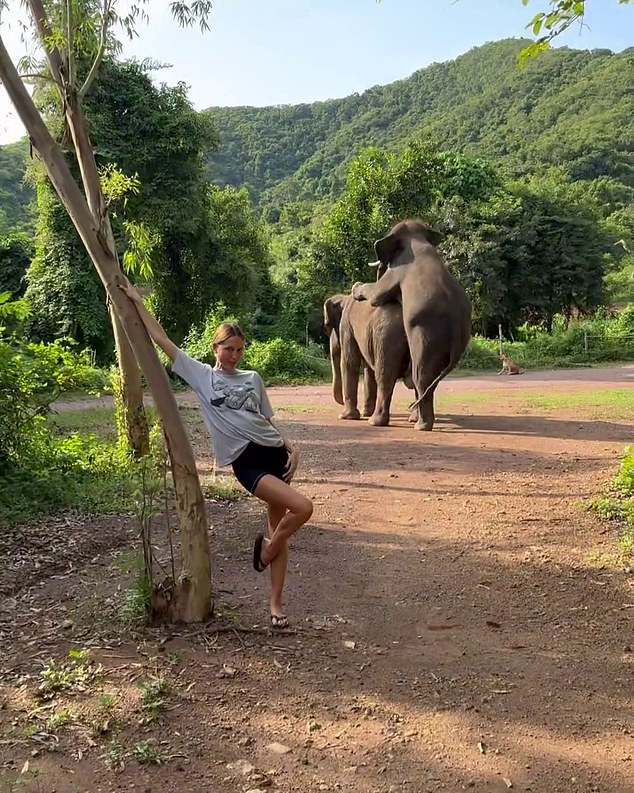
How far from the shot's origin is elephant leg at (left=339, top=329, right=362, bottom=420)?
13.4 m

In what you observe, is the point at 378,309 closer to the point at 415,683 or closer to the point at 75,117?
the point at 75,117

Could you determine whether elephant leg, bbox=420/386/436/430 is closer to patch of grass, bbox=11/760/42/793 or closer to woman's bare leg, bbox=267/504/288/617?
woman's bare leg, bbox=267/504/288/617

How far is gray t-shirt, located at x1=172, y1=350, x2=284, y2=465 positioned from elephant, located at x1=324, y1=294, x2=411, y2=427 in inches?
316

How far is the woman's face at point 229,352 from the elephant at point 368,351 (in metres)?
7.98

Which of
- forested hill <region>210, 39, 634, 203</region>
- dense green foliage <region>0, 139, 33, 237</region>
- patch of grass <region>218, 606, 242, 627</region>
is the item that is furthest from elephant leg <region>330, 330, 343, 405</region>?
forested hill <region>210, 39, 634, 203</region>

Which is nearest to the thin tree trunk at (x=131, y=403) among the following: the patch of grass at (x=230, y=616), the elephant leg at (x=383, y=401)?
the patch of grass at (x=230, y=616)

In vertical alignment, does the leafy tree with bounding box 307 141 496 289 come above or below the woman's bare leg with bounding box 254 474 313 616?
above

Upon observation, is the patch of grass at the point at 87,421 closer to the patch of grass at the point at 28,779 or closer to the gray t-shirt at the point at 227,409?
the gray t-shirt at the point at 227,409

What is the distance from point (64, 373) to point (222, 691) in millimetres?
4742

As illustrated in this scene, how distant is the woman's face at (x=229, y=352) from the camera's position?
4234mm

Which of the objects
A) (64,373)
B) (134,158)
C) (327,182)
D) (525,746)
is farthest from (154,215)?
(327,182)

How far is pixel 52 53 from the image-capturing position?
6.01 meters

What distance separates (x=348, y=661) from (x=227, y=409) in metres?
1.40

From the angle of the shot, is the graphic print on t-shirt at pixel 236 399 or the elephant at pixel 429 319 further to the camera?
the elephant at pixel 429 319
